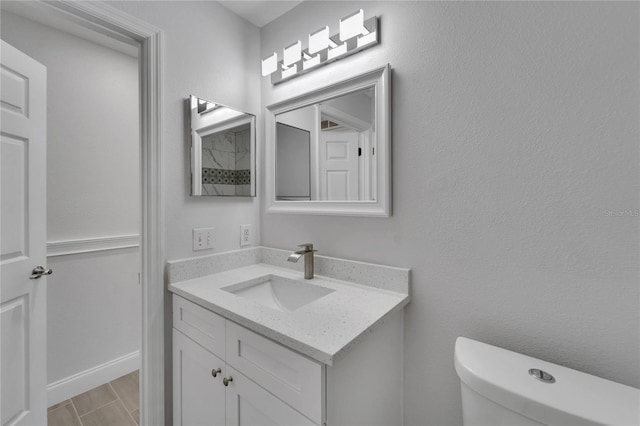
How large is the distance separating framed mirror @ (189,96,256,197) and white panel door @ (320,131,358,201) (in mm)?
471

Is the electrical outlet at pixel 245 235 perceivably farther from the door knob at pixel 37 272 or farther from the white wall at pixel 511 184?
the door knob at pixel 37 272

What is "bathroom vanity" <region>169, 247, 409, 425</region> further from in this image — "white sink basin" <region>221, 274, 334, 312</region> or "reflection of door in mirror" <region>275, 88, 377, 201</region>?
"reflection of door in mirror" <region>275, 88, 377, 201</region>

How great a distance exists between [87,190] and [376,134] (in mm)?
1891

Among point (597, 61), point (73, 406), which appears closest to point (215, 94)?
point (597, 61)

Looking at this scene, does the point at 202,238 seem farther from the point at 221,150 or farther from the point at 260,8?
the point at 260,8

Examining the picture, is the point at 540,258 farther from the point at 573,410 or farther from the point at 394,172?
the point at 394,172

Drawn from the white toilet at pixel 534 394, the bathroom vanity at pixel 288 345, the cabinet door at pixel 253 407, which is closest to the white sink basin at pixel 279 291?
the bathroom vanity at pixel 288 345

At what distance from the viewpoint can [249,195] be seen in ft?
5.29

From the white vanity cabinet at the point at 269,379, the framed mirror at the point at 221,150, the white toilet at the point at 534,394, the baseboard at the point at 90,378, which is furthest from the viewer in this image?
the baseboard at the point at 90,378

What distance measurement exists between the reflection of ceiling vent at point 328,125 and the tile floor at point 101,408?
191 centimetres

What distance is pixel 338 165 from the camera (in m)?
1.34

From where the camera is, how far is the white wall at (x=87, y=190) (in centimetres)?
173

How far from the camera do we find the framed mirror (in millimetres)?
1390

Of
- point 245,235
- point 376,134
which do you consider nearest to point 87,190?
point 245,235
